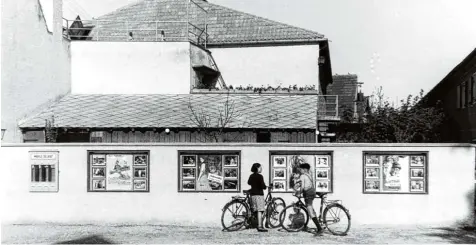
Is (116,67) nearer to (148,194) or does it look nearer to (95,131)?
(95,131)

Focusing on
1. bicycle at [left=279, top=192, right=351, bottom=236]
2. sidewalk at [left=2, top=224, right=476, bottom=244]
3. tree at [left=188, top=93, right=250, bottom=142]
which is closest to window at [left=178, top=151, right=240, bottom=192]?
sidewalk at [left=2, top=224, right=476, bottom=244]

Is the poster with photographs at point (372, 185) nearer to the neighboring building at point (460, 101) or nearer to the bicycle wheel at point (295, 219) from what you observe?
the bicycle wheel at point (295, 219)

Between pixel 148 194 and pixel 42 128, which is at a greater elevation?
→ pixel 42 128

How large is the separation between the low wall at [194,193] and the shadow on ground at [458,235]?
0.32 meters

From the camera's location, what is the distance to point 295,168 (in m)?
14.0

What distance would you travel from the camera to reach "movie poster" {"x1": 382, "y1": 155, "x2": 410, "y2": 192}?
45.6ft

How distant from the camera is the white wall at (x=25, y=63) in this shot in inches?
735

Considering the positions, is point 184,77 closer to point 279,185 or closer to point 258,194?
point 279,185

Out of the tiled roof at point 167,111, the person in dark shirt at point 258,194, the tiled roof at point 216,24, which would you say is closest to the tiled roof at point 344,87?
the tiled roof at point 216,24

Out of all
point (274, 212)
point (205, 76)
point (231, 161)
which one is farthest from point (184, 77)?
point (274, 212)

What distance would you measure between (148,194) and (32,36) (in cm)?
942

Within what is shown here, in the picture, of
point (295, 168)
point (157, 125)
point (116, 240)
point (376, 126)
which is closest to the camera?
point (116, 240)

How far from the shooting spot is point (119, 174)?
46.7 feet

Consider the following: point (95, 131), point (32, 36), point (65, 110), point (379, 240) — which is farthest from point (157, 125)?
point (379, 240)
